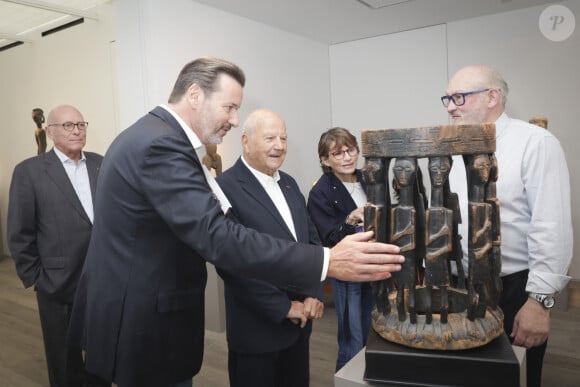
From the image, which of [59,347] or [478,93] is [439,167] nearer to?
[478,93]

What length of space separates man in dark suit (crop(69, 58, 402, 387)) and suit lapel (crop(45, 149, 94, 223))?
43.3 inches

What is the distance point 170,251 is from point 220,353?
2238 millimetres

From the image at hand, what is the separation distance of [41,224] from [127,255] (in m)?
1.51

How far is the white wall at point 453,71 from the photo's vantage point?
427cm

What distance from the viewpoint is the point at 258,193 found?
1797 mm

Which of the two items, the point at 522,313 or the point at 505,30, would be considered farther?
the point at 505,30

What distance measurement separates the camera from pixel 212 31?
3.74 meters

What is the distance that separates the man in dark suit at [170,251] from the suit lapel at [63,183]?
1101 millimetres

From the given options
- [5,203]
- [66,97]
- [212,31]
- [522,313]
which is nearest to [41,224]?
[212,31]

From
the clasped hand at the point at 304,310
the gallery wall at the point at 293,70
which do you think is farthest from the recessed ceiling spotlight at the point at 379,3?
the clasped hand at the point at 304,310

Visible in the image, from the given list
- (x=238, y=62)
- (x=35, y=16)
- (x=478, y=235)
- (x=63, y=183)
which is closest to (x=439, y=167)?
(x=478, y=235)

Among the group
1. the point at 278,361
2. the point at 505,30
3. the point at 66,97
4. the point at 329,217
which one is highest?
the point at 505,30

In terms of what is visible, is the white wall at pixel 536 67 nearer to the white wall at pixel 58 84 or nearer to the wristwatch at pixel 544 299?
the wristwatch at pixel 544 299

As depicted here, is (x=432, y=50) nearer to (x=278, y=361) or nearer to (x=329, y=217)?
(x=329, y=217)
